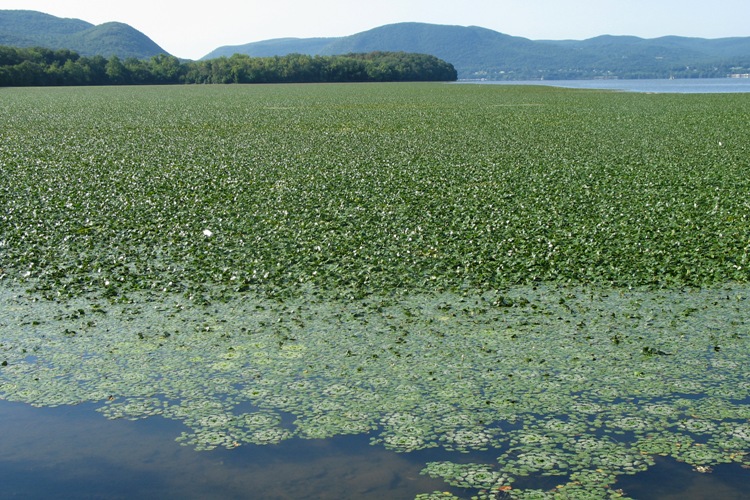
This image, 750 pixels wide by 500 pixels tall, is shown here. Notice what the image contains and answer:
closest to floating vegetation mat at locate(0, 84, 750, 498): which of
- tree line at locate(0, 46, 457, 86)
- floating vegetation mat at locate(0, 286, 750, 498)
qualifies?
floating vegetation mat at locate(0, 286, 750, 498)

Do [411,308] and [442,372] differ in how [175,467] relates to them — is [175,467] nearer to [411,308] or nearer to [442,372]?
[442,372]

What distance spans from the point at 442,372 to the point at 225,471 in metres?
1.82

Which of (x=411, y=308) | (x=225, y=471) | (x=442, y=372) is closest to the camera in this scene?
(x=225, y=471)

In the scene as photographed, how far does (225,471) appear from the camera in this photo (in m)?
4.48

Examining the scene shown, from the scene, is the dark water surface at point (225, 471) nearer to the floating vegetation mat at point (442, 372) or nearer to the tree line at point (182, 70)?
the floating vegetation mat at point (442, 372)

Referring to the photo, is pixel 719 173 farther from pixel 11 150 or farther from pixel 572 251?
pixel 11 150

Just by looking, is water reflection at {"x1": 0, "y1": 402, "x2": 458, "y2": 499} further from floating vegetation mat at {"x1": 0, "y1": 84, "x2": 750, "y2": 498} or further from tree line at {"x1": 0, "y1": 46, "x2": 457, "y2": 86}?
tree line at {"x1": 0, "y1": 46, "x2": 457, "y2": 86}

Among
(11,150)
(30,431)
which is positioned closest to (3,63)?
(11,150)

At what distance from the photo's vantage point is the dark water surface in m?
4.25

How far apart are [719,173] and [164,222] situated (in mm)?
9438

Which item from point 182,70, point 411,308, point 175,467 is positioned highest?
point 182,70

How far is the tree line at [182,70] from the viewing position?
86875mm

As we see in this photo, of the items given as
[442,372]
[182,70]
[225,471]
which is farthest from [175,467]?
[182,70]

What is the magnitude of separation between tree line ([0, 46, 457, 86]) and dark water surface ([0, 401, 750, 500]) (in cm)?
8550
